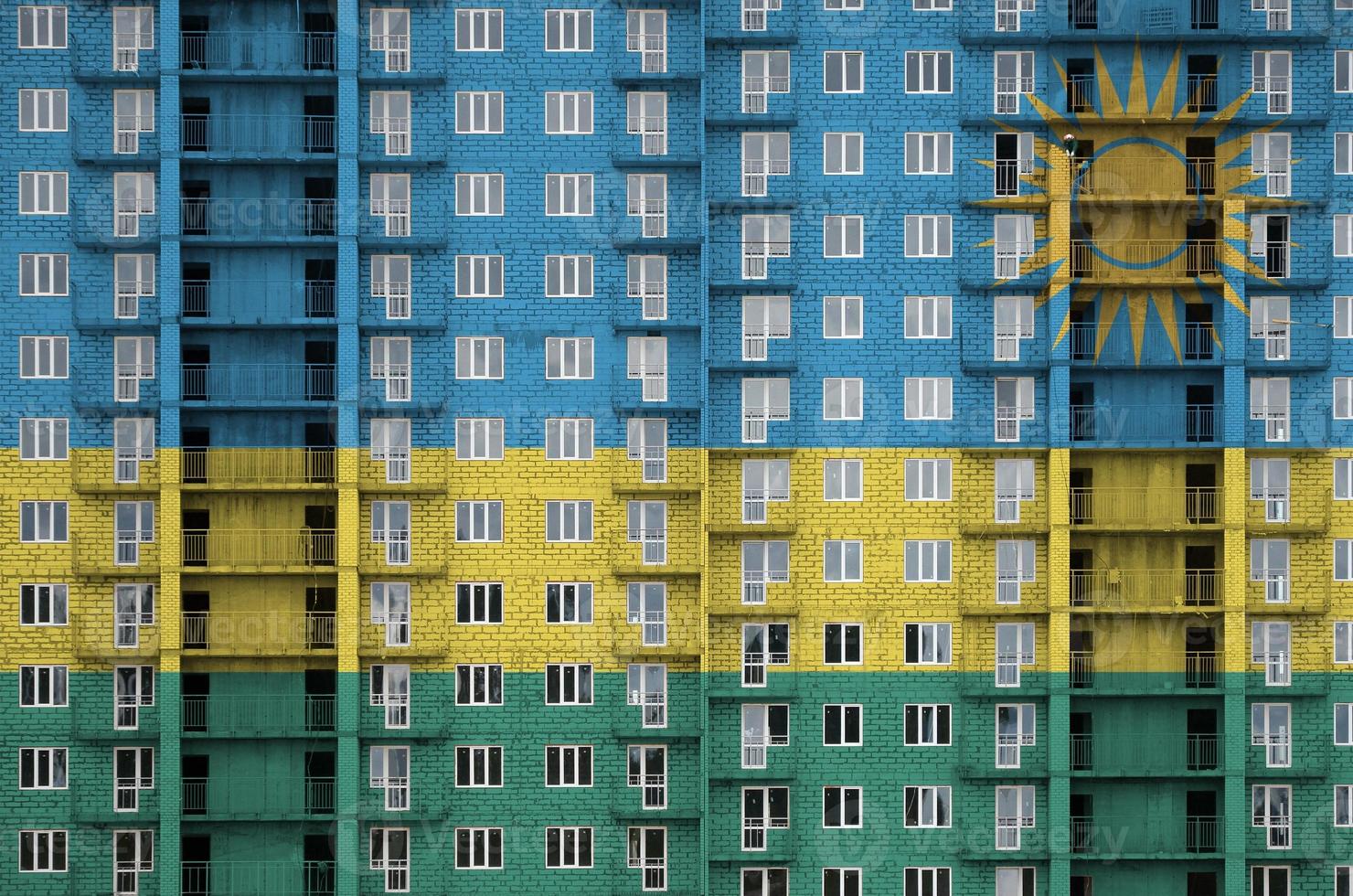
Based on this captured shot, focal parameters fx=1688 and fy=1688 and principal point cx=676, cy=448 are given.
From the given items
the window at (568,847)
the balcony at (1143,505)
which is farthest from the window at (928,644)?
the window at (568,847)

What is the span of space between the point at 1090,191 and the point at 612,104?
1822 cm

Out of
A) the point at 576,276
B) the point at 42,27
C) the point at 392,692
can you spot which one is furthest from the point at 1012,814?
the point at 42,27

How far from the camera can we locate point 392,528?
206 feet

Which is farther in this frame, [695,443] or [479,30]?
[479,30]

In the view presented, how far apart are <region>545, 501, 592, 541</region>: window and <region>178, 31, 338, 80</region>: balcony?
60.2ft

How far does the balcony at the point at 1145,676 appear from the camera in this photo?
6247 cm

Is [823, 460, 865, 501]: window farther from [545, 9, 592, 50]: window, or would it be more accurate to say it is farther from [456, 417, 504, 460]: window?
[545, 9, 592, 50]: window

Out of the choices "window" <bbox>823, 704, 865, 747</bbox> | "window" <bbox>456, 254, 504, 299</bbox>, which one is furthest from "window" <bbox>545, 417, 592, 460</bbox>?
"window" <bbox>823, 704, 865, 747</bbox>

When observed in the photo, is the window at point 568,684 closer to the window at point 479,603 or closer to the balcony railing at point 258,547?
the window at point 479,603

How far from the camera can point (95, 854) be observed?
6203 cm

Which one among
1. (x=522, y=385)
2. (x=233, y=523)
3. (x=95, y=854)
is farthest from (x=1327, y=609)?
(x=95, y=854)

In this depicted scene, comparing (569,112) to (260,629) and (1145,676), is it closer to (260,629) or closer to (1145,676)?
(260,629)

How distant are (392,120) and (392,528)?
15.2 meters

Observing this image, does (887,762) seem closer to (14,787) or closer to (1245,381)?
(1245,381)
